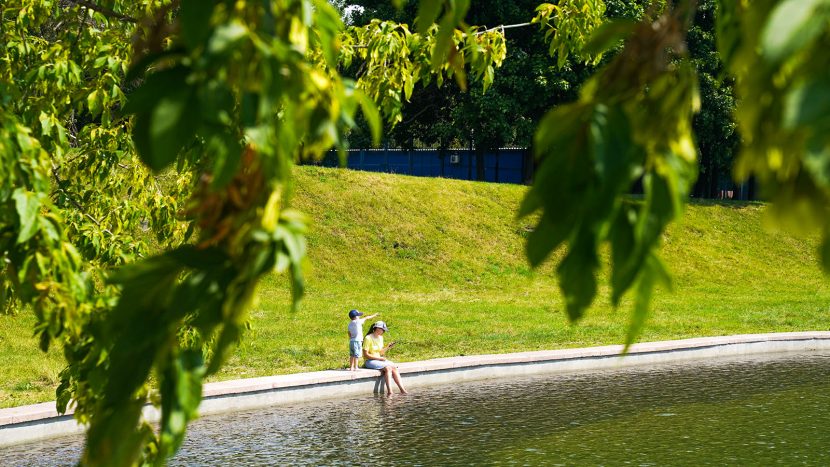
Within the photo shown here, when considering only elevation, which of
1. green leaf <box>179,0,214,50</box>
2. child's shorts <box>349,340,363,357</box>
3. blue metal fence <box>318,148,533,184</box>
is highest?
blue metal fence <box>318,148,533,184</box>

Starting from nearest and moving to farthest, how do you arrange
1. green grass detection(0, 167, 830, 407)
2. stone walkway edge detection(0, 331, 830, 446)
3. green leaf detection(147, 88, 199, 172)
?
green leaf detection(147, 88, 199, 172), stone walkway edge detection(0, 331, 830, 446), green grass detection(0, 167, 830, 407)

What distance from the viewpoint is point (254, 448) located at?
503 inches

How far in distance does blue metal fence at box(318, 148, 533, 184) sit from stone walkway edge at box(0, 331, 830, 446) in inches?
1144

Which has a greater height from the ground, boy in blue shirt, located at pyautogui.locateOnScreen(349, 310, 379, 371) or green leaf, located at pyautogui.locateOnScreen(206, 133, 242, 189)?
green leaf, located at pyautogui.locateOnScreen(206, 133, 242, 189)

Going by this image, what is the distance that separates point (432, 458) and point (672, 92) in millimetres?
10897

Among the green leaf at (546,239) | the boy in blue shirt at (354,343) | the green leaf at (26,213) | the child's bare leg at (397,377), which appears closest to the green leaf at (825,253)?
the green leaf at (546,239)

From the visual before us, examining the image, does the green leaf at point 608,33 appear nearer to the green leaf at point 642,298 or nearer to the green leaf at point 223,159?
the green leaf at point 642,298

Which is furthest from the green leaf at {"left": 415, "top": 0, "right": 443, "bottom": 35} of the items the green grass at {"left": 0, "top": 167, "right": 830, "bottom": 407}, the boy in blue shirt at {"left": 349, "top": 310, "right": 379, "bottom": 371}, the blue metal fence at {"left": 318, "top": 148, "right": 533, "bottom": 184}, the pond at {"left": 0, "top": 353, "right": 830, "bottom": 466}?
the blue metal fence at {"left": 318, "top": 148, "right": 533, "bottom": 184}

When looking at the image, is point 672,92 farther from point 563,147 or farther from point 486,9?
point 486,9

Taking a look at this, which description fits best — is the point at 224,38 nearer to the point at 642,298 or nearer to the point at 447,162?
the point at 642,298

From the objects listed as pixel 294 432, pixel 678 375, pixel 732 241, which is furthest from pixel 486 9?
pixel 294 432

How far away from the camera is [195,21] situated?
1831mm

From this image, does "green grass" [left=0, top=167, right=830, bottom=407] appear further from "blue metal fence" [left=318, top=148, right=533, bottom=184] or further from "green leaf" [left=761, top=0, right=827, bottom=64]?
"blue metal fence" [left=318, top=148, right=533, bottom=184]

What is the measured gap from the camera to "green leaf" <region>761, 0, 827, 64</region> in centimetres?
139
